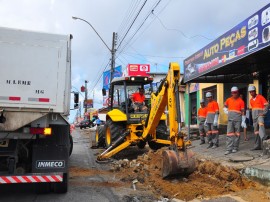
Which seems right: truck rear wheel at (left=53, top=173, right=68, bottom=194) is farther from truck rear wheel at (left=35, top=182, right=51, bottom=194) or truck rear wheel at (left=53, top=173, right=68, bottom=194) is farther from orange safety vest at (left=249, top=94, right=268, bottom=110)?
orange safety vest at (left=249, top=94, right=268, bottom=110)

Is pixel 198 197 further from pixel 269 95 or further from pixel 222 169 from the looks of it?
pixel 269 95

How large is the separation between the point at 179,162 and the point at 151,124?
3330 mm

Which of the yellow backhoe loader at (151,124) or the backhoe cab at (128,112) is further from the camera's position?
the backhoe cab at (128,112)

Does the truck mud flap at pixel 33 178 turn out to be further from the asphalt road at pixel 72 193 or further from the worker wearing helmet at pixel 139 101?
the worker wearing helmet at pixel 139 101

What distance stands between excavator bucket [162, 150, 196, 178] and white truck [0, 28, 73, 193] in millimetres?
2125

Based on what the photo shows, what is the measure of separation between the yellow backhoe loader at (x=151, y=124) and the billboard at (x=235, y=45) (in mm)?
2080

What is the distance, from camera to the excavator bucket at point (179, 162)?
774 centimetres

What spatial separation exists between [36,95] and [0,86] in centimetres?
65

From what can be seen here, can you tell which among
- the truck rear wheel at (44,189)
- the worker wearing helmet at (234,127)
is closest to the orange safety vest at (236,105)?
the worker wearing helmet at (234,127)

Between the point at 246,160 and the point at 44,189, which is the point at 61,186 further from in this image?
the point at 246,160

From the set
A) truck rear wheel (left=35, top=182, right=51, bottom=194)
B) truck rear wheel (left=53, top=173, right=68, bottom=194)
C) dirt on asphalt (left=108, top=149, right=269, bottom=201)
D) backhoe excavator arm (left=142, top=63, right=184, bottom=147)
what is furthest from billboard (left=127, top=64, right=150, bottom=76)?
truck rear wheel (left=53, top=173, right=68, bottom=194)

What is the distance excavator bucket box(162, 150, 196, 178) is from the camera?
25.4ft

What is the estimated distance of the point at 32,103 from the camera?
6887mm

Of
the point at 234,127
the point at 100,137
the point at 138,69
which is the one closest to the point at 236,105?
the point at 234,127
